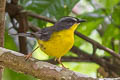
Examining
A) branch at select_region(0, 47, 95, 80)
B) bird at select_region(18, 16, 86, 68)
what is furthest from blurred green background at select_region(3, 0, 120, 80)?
branch at select_region(0, 47, 95, 80)

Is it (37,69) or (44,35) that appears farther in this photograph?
(44,35)

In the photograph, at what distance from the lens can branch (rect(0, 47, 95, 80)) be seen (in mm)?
1836

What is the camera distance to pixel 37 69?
187cm

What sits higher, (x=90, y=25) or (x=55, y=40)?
(x=55, y=40)

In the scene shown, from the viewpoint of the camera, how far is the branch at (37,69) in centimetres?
184

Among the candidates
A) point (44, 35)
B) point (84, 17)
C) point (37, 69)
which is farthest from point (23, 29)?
point (37, 69)

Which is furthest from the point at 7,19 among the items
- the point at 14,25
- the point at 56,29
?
the point at 56,29

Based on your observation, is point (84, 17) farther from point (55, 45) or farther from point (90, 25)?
point (55, 45)

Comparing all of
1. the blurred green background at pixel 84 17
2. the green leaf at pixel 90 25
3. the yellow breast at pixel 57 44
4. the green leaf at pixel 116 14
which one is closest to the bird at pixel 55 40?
the yellow breast at pixel 57 44

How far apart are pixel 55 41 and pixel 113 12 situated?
102cm

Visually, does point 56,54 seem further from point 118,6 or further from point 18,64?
point 118,6

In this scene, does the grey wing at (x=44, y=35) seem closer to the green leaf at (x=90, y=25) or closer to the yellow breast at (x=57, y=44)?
the yellow breast at (x=57, y=44)

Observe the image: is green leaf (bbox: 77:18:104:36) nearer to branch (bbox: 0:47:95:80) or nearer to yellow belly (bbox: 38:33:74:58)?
yellow belly (bbox: 38:33:74:58)

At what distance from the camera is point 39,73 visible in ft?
6.09
